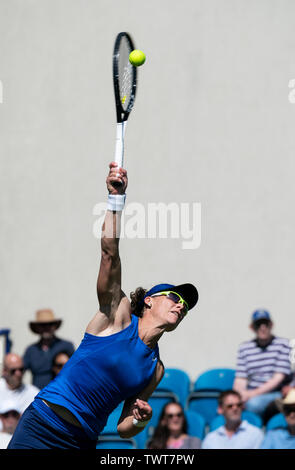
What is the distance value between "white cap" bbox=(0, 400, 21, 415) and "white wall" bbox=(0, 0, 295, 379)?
85.4 inches

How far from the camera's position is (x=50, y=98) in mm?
9977

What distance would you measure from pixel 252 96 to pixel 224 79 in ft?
1.23

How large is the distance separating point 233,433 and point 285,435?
0.49m

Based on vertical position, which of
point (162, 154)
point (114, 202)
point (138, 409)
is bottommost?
point (138, 409)

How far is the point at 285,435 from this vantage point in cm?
653

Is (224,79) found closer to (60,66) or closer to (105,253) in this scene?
(60,66)

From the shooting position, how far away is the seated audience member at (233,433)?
6746mm

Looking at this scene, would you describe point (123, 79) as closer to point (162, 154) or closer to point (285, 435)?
point (285, 435)

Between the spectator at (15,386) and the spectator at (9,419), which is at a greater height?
the spectator at (15,386)

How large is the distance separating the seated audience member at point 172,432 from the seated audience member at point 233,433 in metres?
0.14

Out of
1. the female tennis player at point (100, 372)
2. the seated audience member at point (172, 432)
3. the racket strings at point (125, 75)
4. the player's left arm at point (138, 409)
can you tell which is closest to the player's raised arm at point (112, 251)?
the female tennis player at point (100, 372)

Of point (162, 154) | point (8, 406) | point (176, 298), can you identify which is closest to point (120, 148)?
point (176, 298)

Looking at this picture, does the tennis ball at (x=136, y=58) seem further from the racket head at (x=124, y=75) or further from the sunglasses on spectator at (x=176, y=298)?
the sunglasses on spectator at (x=176, y=298)

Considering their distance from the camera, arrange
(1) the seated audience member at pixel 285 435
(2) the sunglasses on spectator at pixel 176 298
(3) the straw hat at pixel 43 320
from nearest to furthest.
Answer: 1. (2) the sunglasses on spectator at pixel 176 298
2. (1) the seated audience member at pixel 285 435
3. (3) the straw hat at pixel 43 320
